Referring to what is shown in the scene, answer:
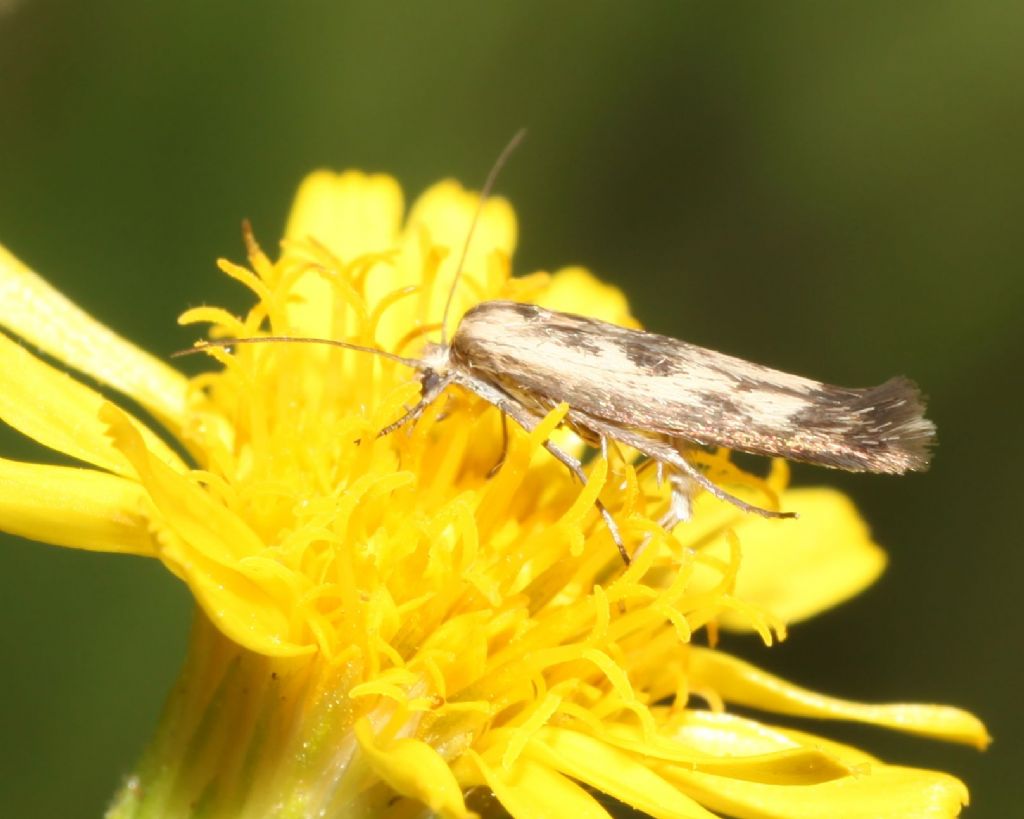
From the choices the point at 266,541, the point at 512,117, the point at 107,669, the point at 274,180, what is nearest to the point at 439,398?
the point at 266,541

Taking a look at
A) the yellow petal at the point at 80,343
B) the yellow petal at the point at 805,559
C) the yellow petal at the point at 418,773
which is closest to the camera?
the yellow petal at the point at 418,773

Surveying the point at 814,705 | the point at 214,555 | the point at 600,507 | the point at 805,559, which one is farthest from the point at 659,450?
the point at 214,555

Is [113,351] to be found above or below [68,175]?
below

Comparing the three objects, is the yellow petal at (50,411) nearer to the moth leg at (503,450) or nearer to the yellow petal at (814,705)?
the moth leg at (503,450)

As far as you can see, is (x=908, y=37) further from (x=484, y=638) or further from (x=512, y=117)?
(x=484, y=638)

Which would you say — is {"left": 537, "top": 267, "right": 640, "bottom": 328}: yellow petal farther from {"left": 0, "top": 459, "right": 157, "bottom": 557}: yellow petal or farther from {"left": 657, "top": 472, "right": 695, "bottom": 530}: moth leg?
{"left": 0, "top": 459, "right": 157, "bottom": 557}: yellow petal

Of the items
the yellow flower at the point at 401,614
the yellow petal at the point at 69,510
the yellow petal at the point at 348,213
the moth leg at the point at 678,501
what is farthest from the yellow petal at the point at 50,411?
the yellow petal at the point at 348,213
